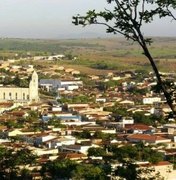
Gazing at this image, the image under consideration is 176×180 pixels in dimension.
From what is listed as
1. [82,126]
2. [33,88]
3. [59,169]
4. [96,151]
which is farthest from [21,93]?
[59,169]

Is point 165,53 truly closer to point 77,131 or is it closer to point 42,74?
point 42,74

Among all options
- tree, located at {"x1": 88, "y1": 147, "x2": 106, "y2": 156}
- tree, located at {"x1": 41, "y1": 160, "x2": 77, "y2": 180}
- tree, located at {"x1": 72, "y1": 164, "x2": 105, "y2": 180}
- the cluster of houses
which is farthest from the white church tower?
tree, located at {"x1": 72, "y1": 164, "x2": 105, "y2": 180}

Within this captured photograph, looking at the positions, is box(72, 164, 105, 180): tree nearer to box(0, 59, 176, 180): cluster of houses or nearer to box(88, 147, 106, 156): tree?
box(0, 59, 176, 180): cluster of houses

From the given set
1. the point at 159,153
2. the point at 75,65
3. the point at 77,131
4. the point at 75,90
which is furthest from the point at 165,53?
the point at 159,153

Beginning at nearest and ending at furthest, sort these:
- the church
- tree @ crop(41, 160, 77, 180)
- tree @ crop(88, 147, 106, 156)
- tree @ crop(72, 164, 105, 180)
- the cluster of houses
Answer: tree @ crop(72, 164, 105, 180), tree @ crop(41, 160, 77, 180), tree @ crop(88, 147, 106, 156), the cluster of houses, the church

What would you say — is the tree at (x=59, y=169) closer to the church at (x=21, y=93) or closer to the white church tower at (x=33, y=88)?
the church at (x=21, y=93)
